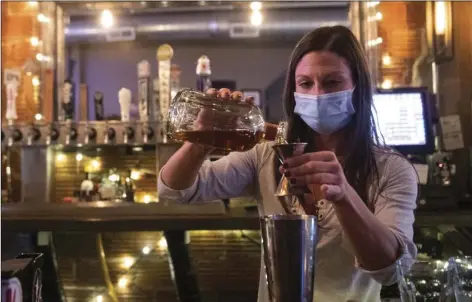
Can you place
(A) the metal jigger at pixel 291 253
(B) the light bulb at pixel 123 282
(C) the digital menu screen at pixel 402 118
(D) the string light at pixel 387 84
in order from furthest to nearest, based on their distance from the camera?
(D) the string light at pixel 387 84, (C) the digital menu screen at pixel 402 118, (B) the light bulb at pixel 123 282, (A) the metal jigger at pixel 291 253

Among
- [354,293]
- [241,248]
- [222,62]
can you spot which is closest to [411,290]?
[354,293]

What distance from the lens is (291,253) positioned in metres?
0.77

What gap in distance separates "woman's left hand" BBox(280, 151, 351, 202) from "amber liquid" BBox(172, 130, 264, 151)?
242 millimetres

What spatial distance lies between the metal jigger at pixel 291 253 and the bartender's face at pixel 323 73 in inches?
15.9

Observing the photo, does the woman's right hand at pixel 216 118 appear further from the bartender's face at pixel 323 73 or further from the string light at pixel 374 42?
the string light at pixel 374 42

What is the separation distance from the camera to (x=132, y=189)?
3.64 meters

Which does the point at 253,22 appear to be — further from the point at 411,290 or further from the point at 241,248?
the point at 411,290

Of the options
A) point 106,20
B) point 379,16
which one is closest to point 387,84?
point 379,16

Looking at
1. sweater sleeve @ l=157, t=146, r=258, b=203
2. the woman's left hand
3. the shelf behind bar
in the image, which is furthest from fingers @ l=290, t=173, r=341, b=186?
the shelf behind bar

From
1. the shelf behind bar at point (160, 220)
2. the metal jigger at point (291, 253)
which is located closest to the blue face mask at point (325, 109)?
the metal jigger at point (291, 253)

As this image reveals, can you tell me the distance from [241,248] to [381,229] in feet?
6.10

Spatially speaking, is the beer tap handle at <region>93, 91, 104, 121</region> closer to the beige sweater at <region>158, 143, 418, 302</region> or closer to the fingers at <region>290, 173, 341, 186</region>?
the beige sweater at <region>158, 143, 418, 302</region>

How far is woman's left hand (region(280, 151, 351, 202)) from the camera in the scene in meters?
0.80

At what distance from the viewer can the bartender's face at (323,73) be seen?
3.63 ft
